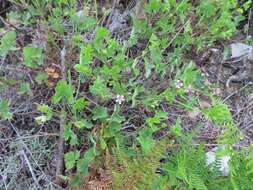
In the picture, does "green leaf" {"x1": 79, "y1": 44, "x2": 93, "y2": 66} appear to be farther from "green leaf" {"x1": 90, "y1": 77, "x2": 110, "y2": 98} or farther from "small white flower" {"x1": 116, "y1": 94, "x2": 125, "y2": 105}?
"small white flower" {"x1": 116, "y1": 94, "x2": 125, "y2": 105}

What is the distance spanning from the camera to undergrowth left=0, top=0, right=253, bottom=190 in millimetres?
1875

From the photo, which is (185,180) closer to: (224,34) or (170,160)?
(170,160)

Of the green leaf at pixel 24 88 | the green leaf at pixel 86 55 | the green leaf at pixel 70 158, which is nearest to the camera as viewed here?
the green leaf at pixel 86 55

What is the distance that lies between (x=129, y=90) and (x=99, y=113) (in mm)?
174

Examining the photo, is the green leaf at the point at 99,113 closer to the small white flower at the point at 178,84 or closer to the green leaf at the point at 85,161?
the green leaf at the point at 85,161

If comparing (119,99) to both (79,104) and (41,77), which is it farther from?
(41,77)

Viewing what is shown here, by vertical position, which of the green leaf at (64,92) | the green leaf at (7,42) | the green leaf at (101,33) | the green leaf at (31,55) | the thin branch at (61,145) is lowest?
the thin branch at (61,145)

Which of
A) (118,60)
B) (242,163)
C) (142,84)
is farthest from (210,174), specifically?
(118,60)

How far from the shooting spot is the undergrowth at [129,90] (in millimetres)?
1875

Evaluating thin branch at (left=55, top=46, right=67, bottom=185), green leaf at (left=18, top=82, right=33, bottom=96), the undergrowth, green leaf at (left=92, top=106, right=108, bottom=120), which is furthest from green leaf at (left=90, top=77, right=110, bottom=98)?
green leaf at (left=18, top=82, right=33, bottom=96)

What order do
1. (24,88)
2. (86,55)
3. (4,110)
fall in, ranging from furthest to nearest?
(24,88), (4,110), (86,55)

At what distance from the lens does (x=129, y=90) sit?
204 centimetres

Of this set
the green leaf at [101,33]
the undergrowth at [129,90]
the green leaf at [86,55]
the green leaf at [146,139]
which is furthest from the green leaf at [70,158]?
the green leaf at [101,33]

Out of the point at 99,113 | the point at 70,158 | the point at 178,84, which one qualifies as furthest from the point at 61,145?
the point at 178,84
